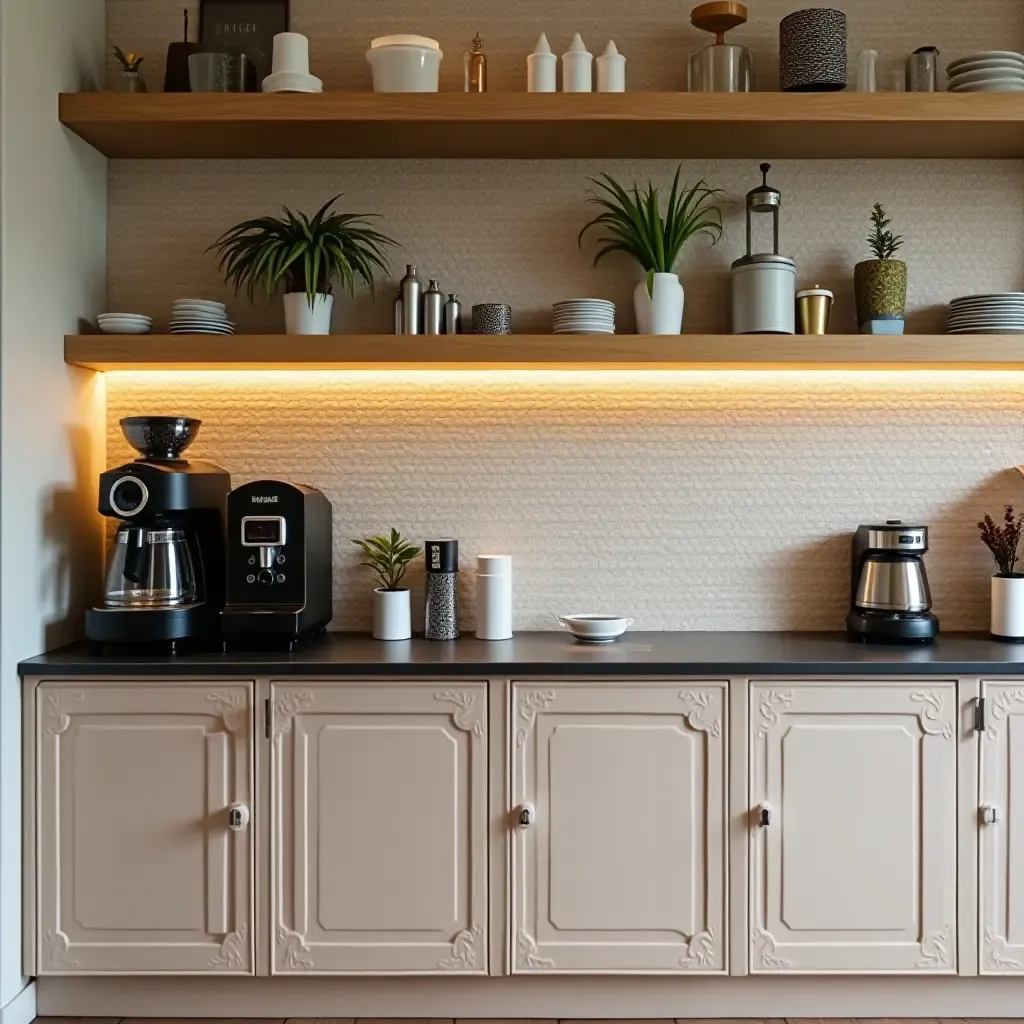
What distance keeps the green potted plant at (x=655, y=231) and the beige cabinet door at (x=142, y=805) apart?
151 cm

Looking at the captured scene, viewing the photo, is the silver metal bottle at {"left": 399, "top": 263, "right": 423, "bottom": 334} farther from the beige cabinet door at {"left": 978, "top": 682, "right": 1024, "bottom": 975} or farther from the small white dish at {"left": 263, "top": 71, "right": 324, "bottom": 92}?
the beige cabinet door at {"left": 978, "top": 682, "right": 1024, "bottom": 975}

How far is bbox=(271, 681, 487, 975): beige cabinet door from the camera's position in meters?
2.40

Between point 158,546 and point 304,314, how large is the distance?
29.7 inches

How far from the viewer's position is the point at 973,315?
9.02ft

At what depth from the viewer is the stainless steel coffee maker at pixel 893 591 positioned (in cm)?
267

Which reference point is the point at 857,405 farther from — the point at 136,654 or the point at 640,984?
the point at 136,654

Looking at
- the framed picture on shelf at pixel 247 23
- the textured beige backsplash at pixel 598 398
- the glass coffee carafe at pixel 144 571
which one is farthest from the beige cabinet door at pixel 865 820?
the framed picture on shelf at pixel 247 23

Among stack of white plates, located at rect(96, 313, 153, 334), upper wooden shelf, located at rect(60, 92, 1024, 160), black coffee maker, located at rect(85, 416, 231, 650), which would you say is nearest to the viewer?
black coffee maker, located at rect(85, 416, 231, 650)

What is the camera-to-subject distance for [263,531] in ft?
8.51

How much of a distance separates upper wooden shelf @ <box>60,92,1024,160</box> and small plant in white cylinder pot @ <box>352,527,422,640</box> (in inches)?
44.8

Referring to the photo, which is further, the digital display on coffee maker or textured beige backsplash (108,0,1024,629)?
textured beige backsplash (108,0,1024,629)

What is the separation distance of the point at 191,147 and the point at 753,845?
246 centimetres

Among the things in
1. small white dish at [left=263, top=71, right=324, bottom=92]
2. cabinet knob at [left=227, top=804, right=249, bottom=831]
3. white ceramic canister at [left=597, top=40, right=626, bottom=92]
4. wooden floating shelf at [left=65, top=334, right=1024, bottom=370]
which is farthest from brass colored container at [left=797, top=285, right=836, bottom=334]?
cabinet knob at [left=227, top=804, right=249, bottom=831]

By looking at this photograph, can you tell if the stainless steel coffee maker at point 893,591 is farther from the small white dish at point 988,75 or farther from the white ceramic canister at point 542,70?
the white ceramic canister at point 542,70
